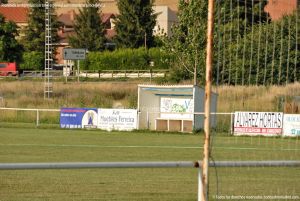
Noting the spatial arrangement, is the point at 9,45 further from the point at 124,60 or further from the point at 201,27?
the point at 201,27

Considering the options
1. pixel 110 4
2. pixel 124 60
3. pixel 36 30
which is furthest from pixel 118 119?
pixel 110 4

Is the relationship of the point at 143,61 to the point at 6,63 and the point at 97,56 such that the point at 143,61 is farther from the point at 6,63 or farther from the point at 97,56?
the point at 6,63

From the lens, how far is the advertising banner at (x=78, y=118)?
3975 cm


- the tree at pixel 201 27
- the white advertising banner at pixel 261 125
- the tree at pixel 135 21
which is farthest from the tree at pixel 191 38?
the tree at pixel 135 21

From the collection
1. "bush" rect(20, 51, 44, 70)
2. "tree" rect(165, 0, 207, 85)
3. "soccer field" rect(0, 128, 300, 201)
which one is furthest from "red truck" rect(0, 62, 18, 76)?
A: "soccer field" rect(0, 128, 300, 201)

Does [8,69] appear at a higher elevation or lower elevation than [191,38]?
lower

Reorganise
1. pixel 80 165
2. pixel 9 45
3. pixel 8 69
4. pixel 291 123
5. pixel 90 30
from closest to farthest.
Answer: pixel 80 165
pixel 291 123
pixel 8 69
pixel 90 30
pixel 9 45

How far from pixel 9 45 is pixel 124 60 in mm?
19791

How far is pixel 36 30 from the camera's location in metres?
112

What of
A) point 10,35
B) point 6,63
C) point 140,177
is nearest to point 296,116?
point 140,177

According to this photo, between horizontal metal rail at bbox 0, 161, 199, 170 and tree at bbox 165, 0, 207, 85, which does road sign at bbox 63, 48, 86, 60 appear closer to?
tree at bbox 165, 0, 207, 85

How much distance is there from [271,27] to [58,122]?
1451 inches

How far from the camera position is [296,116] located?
110ft

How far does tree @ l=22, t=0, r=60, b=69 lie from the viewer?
10969 centimetres
